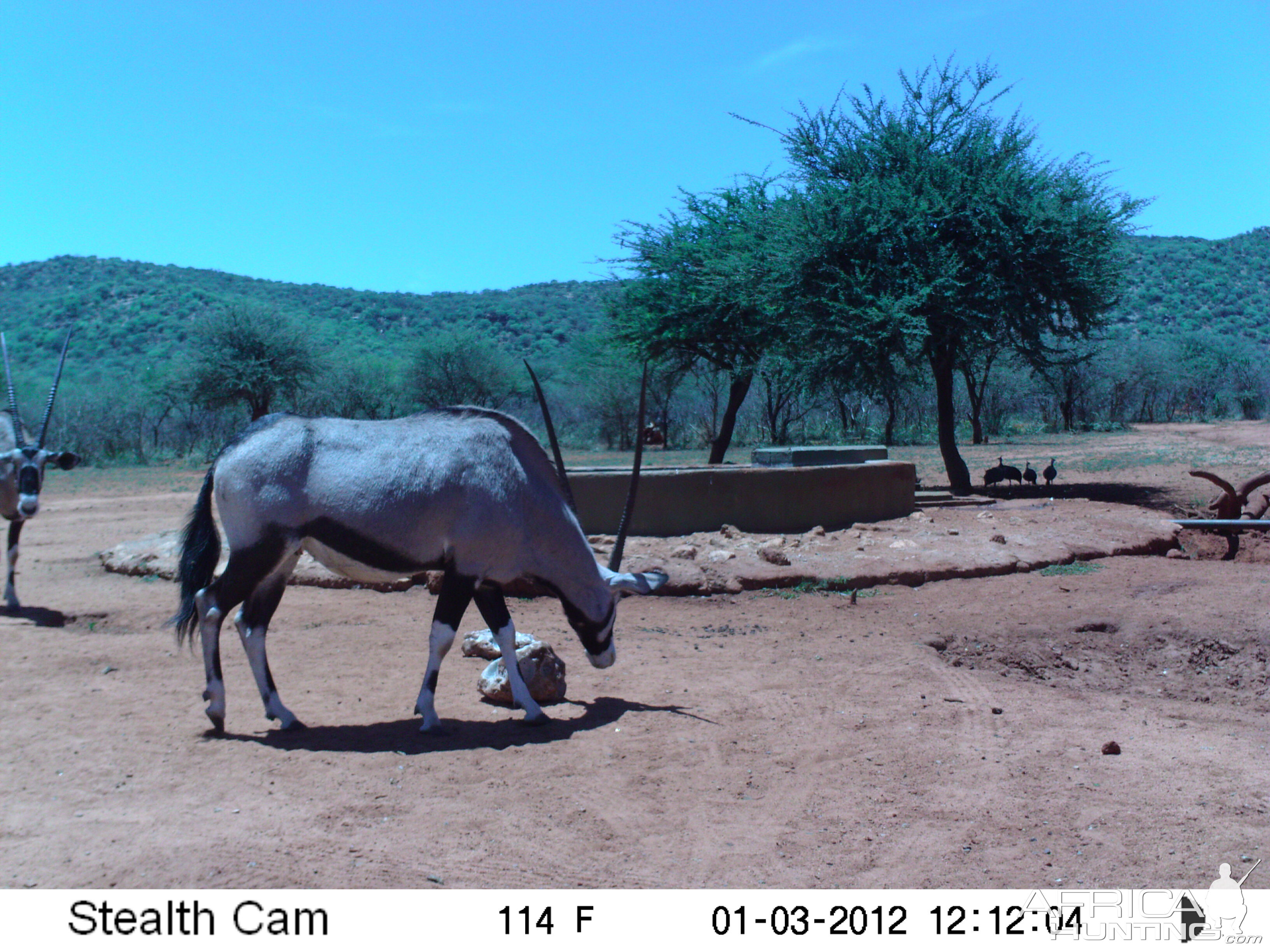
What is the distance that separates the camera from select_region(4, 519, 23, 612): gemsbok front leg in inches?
327

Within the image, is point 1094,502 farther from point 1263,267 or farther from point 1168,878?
point 1263,267

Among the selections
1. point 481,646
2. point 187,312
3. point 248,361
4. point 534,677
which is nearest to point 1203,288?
point 248,361

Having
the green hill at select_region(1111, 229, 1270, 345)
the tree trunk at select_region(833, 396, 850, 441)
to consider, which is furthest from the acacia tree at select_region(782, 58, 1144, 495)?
the green hill at select_region(1111, 229, 1270, 345)

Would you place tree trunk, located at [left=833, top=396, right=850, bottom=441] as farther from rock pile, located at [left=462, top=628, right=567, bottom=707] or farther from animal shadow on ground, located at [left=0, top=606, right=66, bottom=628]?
rock pile, located at [left=462, top=628, right=567, bottom=707]

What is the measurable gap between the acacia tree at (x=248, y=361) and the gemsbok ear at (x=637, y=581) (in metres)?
29.1

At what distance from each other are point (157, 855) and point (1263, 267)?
77.9 m

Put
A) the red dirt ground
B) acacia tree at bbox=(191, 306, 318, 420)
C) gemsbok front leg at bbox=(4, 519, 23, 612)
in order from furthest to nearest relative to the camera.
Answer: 1. acacia tree at bbox=(191, 306, 318, 420)
2. gemsbok front leg at bbox=(4, 519, 23, 612)
3. the red dirt ground

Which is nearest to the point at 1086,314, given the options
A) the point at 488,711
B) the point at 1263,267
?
the point at 488,711

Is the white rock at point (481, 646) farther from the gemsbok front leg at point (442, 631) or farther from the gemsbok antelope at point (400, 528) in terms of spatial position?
the gemsbok front leg at point (442, 631)

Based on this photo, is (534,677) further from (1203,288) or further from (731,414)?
Result: (1203,288)

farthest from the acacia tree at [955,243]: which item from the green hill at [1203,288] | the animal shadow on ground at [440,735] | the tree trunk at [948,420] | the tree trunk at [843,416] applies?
the green hill at [1203,288]

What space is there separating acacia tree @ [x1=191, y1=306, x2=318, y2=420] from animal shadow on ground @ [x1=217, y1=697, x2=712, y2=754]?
28782 millimetres

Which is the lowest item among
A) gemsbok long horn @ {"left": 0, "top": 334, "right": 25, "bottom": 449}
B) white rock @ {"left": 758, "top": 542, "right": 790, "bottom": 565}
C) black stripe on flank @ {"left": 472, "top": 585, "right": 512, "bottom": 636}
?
white rock @ {"left": 758, "top": 542, "right": 790, "bottom": 565}

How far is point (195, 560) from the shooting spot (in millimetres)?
5441
